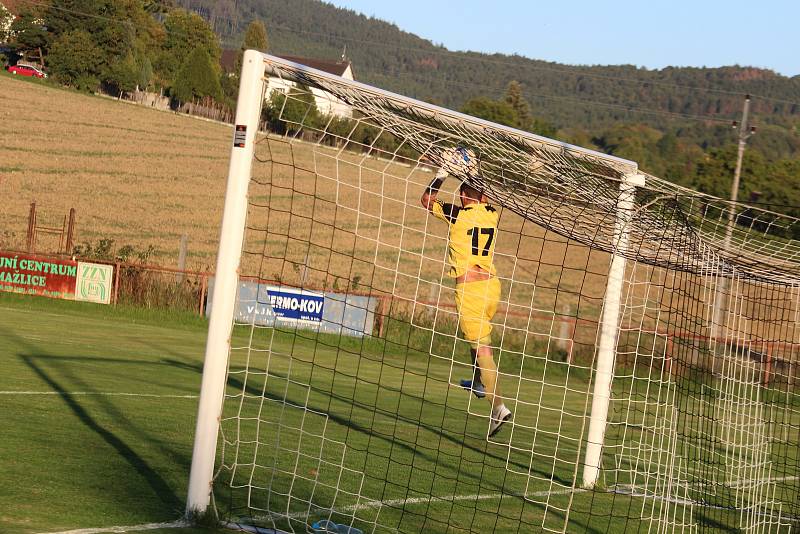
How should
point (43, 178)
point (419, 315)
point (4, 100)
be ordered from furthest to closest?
point (4, 100)
point (43, 178)
point (419, 315)

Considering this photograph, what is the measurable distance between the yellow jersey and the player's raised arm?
435 millimetres

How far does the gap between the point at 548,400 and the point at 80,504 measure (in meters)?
11.9

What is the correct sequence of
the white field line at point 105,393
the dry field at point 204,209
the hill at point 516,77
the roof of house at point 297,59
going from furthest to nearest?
1. the hill at point 516,77
2. the roof of house at point 297,59
3. the dry field at point 204,209
4. the white field line at point 105,393

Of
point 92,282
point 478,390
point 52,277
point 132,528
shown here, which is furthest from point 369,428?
point 52,277

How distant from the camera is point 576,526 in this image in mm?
6574

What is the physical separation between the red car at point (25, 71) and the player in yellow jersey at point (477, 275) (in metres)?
66.8

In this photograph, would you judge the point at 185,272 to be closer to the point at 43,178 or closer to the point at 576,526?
the point at 576,526

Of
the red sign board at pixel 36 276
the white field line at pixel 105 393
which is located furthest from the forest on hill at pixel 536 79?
the white field line at pixel 105 393

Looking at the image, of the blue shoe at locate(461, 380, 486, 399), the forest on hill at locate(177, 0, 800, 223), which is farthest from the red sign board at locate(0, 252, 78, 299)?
the forest on hill at locate(177, 0, 800, 223)

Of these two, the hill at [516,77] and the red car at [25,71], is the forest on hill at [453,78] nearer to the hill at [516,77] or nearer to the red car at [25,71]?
the hill at [516,77]

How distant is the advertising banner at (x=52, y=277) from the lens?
22328 millimetres

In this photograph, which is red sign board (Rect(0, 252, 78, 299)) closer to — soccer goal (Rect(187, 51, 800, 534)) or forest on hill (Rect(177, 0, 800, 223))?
soccer goal (Rect(187, 51, 800, 534))

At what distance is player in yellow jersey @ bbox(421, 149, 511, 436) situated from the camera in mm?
8312

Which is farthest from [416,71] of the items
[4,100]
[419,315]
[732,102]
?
[419,315]
